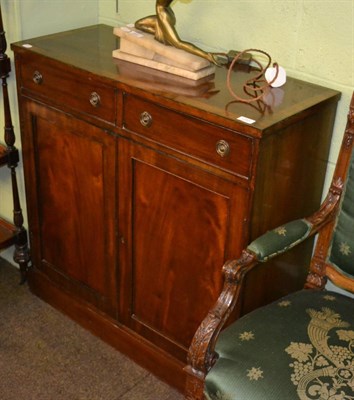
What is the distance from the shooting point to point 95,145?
6.86ft

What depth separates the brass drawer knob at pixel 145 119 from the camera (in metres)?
1.88

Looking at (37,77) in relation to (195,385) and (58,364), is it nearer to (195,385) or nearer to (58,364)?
(58,364)

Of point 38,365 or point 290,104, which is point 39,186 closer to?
point 38,365

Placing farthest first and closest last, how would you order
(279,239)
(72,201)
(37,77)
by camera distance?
(72,201) < (37,77) < (279,239)

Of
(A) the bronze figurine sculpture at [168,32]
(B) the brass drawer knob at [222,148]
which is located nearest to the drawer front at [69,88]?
(A) the bronze figurine sculpture at [168,32]

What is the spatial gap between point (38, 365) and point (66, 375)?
0.11 m

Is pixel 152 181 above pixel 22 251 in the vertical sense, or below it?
above

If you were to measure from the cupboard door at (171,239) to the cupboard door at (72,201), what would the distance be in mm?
79

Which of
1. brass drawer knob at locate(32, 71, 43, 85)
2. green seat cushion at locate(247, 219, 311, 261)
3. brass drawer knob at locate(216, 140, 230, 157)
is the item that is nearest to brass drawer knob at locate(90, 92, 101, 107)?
brass drawer knob at locate(32, 71, 43, 85)

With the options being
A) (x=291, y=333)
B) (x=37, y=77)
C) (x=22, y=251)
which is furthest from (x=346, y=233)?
(x=22, y=251)

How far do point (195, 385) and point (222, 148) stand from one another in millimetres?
595

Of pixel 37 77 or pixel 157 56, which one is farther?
pixel 37 77

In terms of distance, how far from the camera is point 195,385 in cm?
163

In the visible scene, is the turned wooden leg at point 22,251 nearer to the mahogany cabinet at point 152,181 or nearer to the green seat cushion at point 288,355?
the mahogany cabinet at point 152,181
